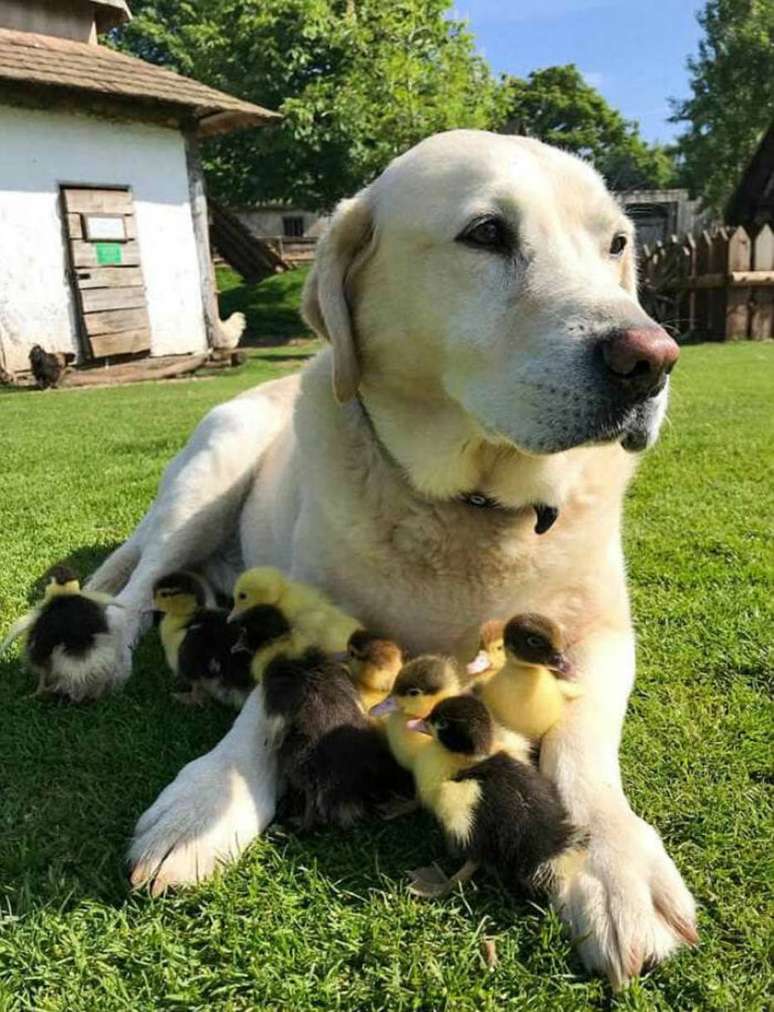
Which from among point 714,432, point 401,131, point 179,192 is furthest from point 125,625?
point 401,131

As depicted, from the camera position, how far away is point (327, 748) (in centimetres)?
184

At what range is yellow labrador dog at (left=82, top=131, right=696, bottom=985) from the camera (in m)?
1.83

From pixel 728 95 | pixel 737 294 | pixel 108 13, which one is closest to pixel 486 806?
pixel 737 294

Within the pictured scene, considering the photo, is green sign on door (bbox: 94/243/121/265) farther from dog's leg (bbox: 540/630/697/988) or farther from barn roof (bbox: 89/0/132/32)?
dog's leg (bbox: 540/630/697/988)

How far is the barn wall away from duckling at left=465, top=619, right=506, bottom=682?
454 inches

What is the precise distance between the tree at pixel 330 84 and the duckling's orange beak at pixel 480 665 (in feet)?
60.9

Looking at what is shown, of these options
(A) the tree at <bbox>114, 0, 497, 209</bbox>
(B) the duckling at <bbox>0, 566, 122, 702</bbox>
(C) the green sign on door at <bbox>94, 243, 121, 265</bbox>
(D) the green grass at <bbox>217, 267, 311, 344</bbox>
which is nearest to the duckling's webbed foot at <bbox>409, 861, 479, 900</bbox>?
(B) the duckling at <bbox>0, 566, 122, 702</bbox>

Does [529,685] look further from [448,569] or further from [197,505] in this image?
[197,505]

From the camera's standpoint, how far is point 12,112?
38.1 ft

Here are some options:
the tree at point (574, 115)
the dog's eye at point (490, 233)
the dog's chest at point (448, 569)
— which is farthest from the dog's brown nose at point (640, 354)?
the tree at point (574, 115)

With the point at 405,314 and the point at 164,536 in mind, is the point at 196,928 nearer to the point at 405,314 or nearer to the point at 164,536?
the point at 405,314

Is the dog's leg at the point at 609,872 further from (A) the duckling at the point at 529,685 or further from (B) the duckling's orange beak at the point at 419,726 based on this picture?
(B) the duckling's orange beak at the point at 419,726

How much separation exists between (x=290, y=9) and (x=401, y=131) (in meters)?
4.09

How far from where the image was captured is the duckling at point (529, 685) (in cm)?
193
